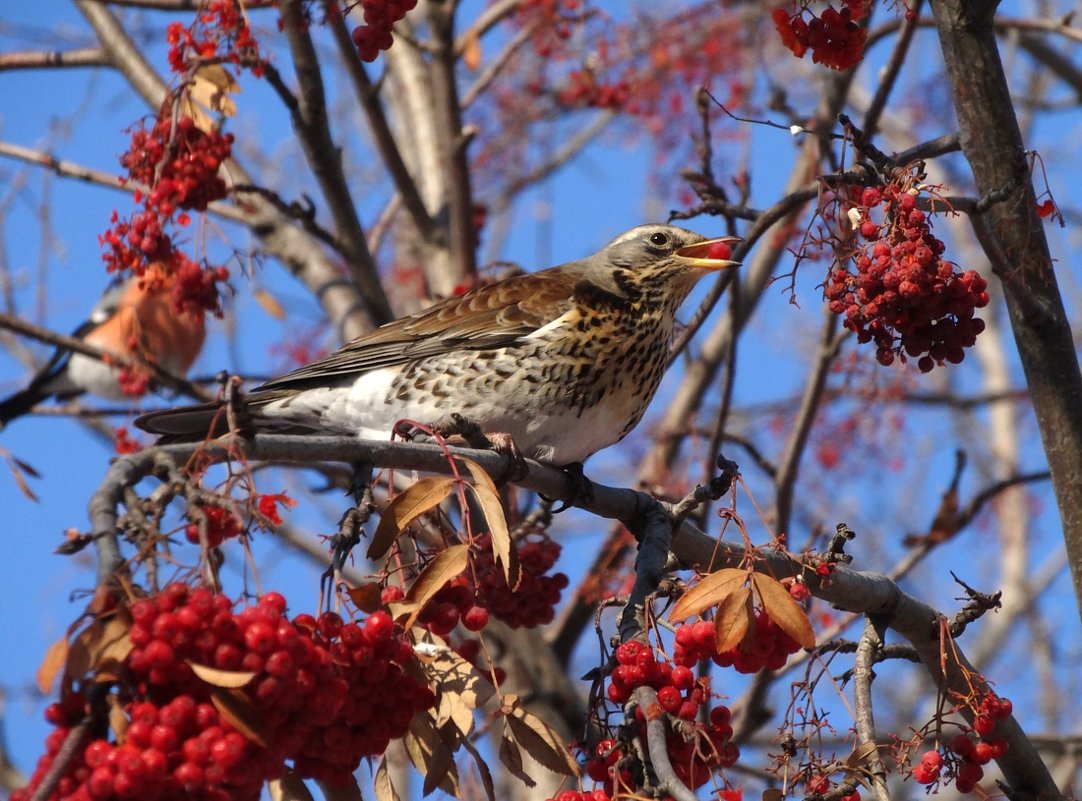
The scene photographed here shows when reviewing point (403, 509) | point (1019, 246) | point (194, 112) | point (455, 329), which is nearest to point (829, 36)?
point (1019, 246)

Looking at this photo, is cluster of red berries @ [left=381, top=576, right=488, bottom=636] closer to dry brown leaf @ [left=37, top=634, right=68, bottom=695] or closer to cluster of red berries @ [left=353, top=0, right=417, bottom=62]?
dry brown leaf @ [left=37, top=634, right=68, bottom=695]

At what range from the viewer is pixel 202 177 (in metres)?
4.11

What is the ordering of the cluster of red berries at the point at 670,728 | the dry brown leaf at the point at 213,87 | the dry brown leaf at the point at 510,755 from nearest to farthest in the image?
the cluster of red berries at the point at 670,728, the dry brown leaf at the point at 510,755, the dry brown leaf at the point at 213,87

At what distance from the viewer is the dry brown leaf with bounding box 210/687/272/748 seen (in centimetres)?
177

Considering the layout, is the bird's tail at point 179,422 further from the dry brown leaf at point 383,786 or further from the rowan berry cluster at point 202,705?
the rowan berry cluster at point 202,705

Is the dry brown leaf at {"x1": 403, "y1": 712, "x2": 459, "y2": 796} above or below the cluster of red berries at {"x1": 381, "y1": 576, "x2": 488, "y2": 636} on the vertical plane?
below

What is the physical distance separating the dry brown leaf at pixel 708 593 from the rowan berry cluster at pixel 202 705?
585 mm

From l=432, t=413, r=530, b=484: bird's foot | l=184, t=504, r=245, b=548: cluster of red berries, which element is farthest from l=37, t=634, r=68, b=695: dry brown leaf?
l=432, t=413, r=530, b=484: bird's foot

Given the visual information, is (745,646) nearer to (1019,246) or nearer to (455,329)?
(1019,246)

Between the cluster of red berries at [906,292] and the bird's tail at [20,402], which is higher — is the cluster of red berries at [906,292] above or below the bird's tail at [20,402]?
below

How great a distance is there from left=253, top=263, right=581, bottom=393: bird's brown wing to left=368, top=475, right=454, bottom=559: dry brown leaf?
82.1 inches

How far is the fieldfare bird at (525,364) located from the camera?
4.26 metres

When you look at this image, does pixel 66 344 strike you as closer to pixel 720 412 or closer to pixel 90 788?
pixel 720 412

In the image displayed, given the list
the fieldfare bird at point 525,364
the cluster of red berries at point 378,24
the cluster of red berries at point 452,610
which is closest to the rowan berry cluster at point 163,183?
the fieldfare bird at point 525,364
